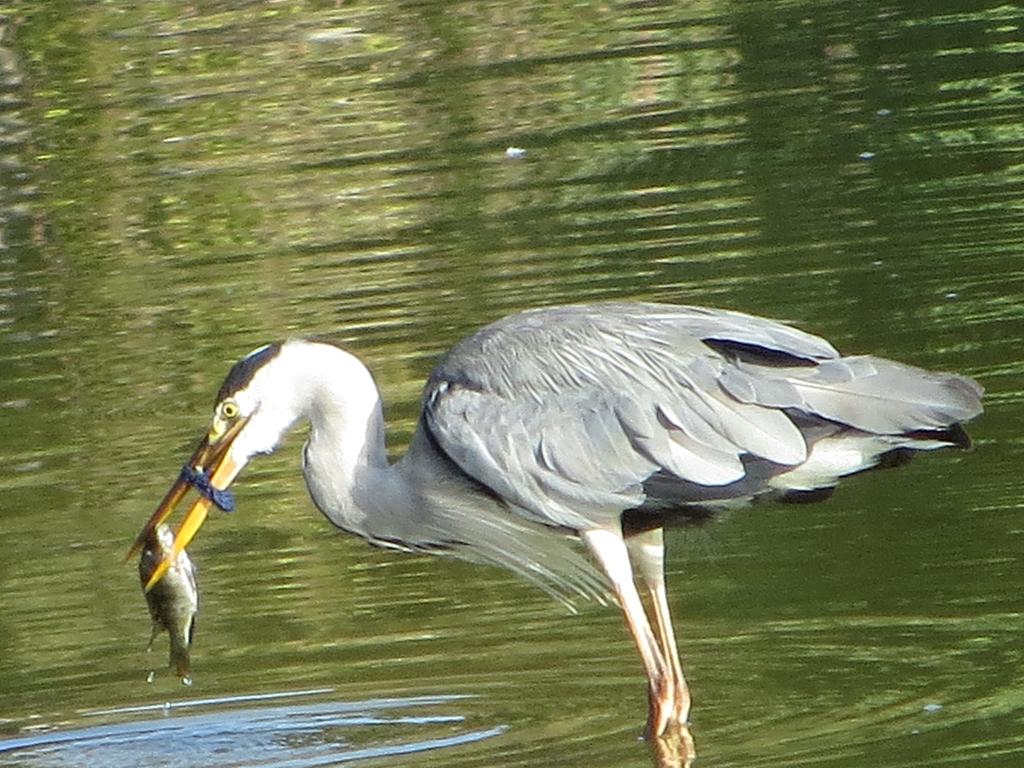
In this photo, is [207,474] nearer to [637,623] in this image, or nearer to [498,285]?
[637,623]

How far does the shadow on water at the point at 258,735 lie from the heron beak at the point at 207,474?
1.64 ft

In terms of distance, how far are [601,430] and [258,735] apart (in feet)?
4.53

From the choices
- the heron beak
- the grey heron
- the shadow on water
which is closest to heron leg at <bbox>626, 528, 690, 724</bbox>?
the grey heron

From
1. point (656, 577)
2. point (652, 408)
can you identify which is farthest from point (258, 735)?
point (652, 408)

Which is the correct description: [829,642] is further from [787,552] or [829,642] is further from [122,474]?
[122,474]

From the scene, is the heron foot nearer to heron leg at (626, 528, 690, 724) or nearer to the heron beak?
heron leg at (626, 528, 690, 724)

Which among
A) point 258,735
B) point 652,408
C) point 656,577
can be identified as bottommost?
point 258,735

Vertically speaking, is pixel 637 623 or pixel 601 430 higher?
pixel 601 430

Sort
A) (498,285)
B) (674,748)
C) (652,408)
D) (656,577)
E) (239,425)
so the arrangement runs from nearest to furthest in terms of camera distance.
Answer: (674,748), (652,408), (239,425), (656,577), (498,285)

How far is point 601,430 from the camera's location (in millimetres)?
7383

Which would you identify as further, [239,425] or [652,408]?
[239,425]

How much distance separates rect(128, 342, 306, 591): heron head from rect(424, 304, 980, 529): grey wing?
439 mm

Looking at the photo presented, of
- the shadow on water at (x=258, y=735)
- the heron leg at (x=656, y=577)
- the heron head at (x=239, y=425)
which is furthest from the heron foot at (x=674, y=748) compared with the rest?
→ the heron head at (x=239, y=425)

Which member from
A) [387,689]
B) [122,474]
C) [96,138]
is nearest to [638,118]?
[96,138]
